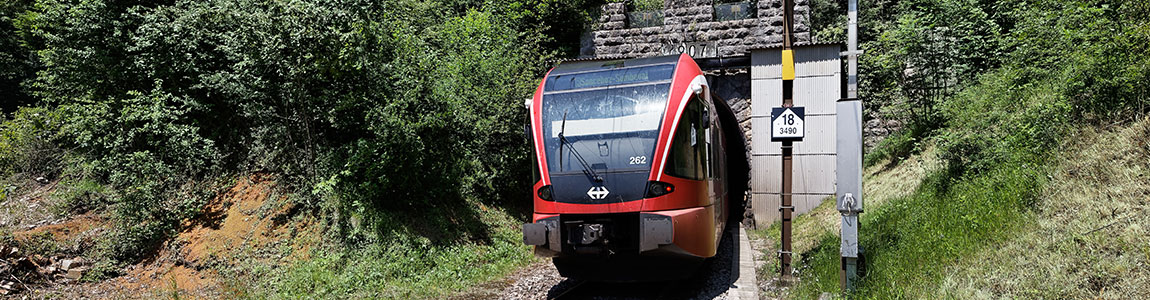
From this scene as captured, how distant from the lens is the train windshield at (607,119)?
7.02m

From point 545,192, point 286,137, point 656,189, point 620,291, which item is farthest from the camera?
point 286,137

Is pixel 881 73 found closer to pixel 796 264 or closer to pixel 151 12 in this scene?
pixel 796 264

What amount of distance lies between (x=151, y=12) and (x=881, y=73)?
14.6 metres

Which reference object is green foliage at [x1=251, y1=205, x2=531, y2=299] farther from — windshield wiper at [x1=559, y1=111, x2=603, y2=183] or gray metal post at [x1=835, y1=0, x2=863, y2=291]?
gray metal post at [x1=835, y1=0, x2=863, y2=291]

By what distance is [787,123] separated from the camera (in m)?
7.85

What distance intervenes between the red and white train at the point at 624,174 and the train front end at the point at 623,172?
0.01 meters

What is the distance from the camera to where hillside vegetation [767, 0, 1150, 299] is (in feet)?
15.3

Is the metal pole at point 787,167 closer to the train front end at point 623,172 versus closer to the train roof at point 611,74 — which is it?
the train front end at point 623,172

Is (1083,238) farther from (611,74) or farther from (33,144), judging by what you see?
(33,144)

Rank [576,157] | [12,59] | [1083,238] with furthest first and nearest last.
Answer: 1. [12,59]
2. [576,157]
3. [1083,238]

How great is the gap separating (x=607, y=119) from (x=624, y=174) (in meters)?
0.73

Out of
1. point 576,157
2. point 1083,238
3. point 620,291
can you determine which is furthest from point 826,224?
point 1083,238

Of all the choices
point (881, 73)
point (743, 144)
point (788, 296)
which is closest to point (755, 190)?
point (743, 144)

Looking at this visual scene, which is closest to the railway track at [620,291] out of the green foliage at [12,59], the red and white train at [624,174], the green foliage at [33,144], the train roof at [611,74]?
the red and white train at [624,174]
